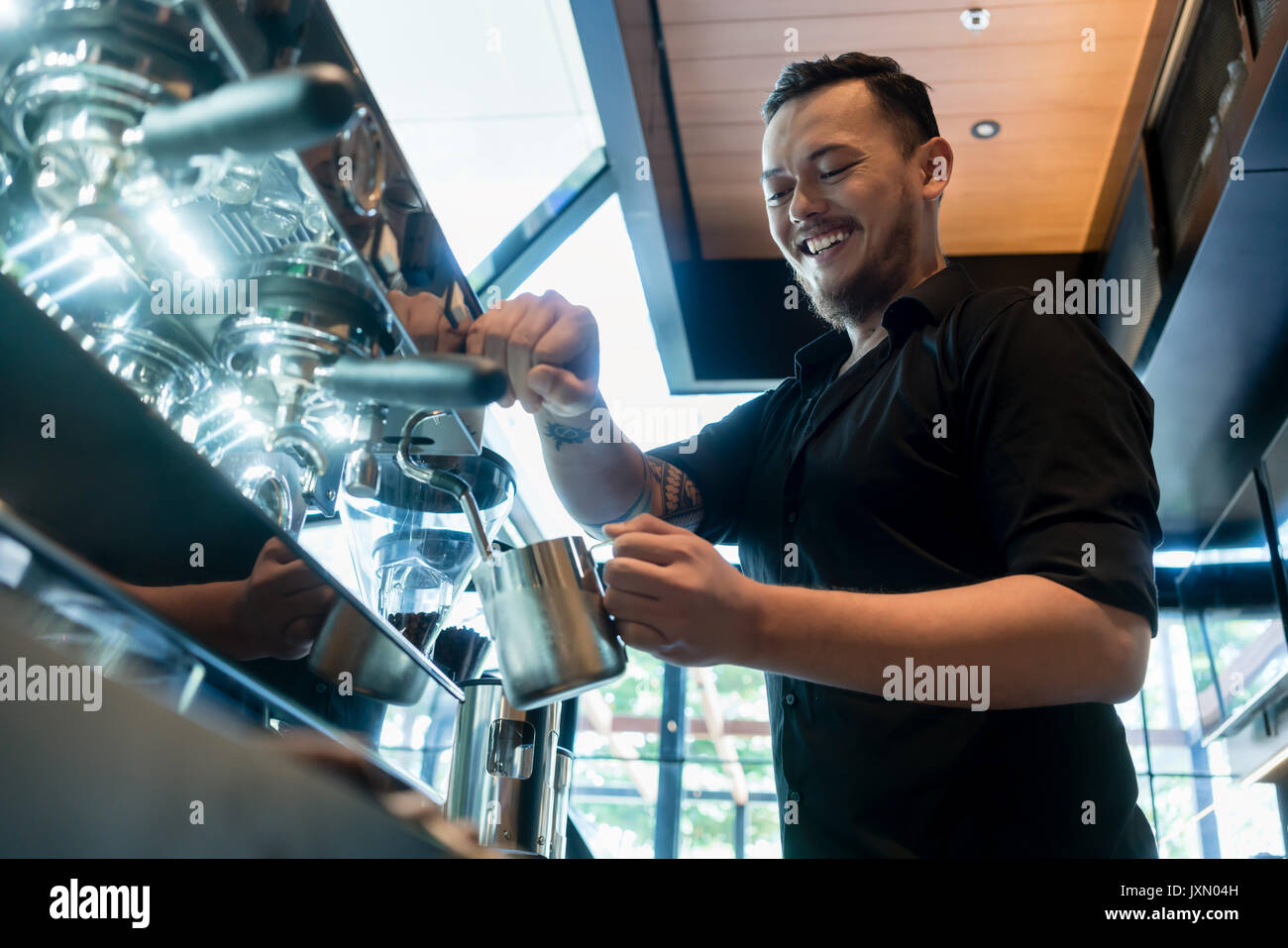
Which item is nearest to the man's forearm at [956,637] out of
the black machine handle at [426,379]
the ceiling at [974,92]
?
the black machine handle at [426,379]

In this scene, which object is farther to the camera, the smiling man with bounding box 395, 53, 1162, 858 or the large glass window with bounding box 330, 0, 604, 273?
the large glass window with bounding box 330, 0, 604, 273

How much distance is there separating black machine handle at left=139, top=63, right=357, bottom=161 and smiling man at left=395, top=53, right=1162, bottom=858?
25 centimetres

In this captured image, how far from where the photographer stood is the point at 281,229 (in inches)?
24.6

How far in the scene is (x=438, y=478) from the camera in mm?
791

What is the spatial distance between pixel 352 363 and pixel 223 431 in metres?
0.13

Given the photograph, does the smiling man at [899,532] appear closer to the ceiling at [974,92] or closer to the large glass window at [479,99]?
the large glass window at [479,99]

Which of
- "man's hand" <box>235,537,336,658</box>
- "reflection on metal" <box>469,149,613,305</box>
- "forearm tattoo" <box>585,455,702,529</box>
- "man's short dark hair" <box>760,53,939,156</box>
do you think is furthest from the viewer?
"reflection on metal" <box>469,149,613,305</box>

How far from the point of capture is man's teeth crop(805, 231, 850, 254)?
1366mm

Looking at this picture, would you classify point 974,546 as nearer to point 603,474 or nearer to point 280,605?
point 603,474

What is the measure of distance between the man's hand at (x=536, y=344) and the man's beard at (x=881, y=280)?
0.59 m

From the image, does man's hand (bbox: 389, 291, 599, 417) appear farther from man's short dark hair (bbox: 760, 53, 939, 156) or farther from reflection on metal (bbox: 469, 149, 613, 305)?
reflection on metal (bbox: 469, 149, 613, 305)

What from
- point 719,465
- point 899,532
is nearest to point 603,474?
point 719,465

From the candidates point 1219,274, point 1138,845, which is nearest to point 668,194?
point 1219,274

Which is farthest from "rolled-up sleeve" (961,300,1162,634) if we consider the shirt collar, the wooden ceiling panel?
the wooden ceiling panel
